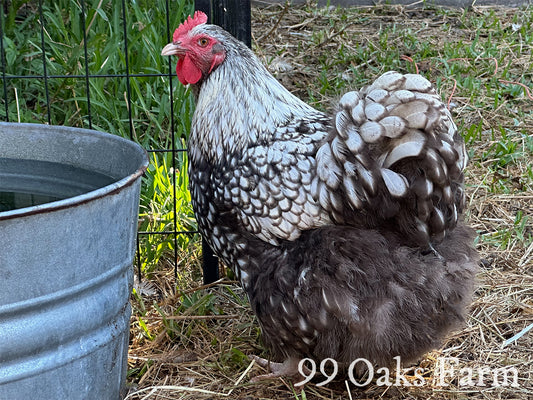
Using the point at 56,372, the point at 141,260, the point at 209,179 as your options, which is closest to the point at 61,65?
the point at 141,260

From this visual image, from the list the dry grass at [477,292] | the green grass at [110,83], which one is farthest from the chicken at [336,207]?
the green grass at [110,83]

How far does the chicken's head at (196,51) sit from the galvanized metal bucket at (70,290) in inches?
19.8

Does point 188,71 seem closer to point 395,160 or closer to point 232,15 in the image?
point 232,15

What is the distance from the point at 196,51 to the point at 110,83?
2152 mm

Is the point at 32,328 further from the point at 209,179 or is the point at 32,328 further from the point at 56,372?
the point at 209,179

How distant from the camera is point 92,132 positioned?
2.49 meters

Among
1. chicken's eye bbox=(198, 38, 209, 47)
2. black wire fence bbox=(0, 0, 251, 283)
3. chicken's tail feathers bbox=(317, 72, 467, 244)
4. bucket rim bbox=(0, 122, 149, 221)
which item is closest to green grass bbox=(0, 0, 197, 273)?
black wire fence bbox=(0, 0, 251, 283)

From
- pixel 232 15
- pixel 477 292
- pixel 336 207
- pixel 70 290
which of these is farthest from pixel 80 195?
pixel 477 292

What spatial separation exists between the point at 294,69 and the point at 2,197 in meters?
3.37

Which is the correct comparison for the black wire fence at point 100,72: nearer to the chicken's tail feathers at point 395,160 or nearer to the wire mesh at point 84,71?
the wire mesh at point 84,71

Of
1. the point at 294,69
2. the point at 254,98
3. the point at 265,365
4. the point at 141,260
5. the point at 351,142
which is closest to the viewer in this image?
the point at 351,142

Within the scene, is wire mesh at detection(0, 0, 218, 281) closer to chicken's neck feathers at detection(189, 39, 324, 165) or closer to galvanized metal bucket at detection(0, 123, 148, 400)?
chicken's neck feathers at detection(189, 39, 324, 165)

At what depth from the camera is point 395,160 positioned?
2342 millimetres

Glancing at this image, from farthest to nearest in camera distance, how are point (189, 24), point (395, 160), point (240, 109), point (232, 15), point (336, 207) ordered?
point (232, 15) → point (189, 24) → point (240, 109) → point (336, 207) → point (395, 160)
